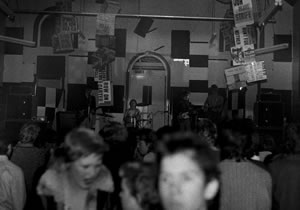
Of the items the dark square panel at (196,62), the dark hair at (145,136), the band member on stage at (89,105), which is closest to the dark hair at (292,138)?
the dark hair at (145,136)

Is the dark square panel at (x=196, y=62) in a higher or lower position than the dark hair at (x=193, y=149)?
higher

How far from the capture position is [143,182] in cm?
77

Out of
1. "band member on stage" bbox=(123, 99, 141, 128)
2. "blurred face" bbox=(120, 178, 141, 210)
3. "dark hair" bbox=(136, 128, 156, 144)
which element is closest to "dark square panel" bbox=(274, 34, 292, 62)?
"band member on stage" bbox=(123, 99, 141, 128)

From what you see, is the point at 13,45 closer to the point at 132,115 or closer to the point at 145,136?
the point at 132,115

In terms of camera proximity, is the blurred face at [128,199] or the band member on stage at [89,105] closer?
the blurred face at [128,199]

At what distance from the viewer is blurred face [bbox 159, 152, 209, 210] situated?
0.68m

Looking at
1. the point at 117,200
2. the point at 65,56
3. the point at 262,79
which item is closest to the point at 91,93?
the point at 65,56

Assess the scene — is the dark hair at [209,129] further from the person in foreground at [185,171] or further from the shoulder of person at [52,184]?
the person in foreground at [185,171]

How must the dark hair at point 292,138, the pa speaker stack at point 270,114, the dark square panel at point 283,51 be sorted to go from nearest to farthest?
1. the dark hair at point 292,138
2. the pa speaker stack at point 270,114
3. the dark square panel at point 283,51

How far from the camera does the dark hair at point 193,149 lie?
0.70 meters

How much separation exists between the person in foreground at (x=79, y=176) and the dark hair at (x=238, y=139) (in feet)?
1.99

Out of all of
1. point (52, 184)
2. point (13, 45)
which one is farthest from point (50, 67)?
point (52, 184)

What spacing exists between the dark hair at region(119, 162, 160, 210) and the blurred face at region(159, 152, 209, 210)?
0.17 ft

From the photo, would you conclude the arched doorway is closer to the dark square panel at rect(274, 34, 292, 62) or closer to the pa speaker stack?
the pa speaker stack
